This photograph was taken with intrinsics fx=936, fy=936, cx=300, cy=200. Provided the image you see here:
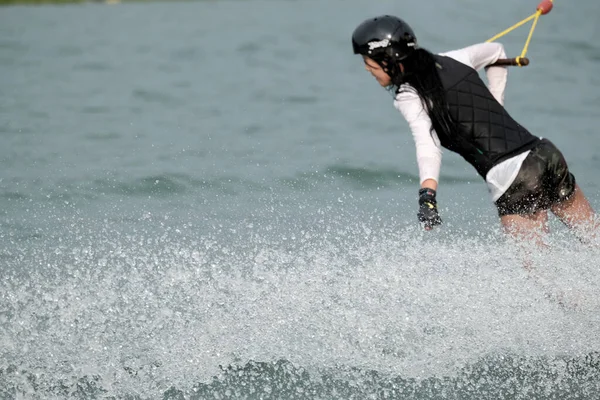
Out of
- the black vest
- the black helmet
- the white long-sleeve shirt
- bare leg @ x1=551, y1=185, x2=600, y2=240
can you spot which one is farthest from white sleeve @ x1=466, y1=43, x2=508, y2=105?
bare leg @ x1=551, y1=185, x2=600, y2=240

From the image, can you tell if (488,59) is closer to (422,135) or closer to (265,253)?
(422,135)

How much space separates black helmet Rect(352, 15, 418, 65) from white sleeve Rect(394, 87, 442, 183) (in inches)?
9.4

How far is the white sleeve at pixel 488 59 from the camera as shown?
5.53 meters

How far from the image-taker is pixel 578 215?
5441 mm

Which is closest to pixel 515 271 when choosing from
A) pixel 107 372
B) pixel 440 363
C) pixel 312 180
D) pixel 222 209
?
pixel 440 363

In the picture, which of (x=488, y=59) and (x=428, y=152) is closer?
(x=428, y=152)

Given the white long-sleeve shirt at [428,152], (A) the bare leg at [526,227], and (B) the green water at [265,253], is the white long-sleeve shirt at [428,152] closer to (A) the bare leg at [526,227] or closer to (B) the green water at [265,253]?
(A) the bare leg at [526,227]

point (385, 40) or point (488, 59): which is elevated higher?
point (385, 40)

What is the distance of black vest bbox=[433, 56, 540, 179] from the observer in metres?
5.27

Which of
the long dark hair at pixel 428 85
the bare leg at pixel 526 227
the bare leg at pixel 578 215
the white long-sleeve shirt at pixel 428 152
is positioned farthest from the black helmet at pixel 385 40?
the bare leg at pixel 578 215

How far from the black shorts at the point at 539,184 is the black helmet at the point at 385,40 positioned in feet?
3.04

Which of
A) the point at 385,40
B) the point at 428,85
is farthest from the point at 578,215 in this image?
the point at 385,40

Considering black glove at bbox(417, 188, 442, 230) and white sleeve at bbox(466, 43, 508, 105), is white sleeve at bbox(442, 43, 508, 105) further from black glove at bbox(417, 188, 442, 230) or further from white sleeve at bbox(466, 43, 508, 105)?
black glove at bbox(417, 188, 442, 230)

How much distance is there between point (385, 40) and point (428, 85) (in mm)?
361
